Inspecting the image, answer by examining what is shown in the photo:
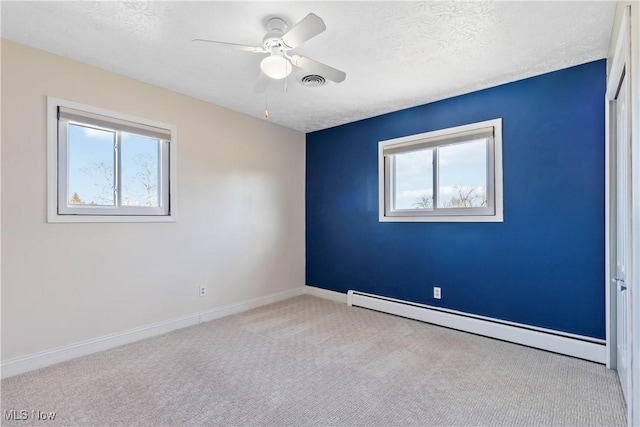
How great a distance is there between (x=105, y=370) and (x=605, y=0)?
4.07 metres

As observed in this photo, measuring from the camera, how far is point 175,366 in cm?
237

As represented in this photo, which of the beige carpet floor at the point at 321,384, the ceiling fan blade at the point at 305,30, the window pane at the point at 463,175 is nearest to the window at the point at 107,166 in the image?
the beige carpet floor at the point at 321,384

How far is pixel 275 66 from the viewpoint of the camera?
76.6 inches

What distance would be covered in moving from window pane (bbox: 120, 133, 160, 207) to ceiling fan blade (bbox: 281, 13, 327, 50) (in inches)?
75.6

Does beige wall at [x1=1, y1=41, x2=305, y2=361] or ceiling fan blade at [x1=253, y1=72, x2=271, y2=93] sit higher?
ceiling fan blade at [x1=253, y1=72, x2=271, y2=93]

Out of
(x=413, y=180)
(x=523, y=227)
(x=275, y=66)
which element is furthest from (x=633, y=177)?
(x=413, y=180)

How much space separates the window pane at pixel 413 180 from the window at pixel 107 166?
8.34 feet

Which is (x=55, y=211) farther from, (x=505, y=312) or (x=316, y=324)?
(x=505, y=312)

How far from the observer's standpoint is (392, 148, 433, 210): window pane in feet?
11.7

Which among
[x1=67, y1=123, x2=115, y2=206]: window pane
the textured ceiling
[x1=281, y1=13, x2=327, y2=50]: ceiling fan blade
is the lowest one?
[x1=67, y1=123, x2=115, y2=206]: window pane

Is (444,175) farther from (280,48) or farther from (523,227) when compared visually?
(280,48)

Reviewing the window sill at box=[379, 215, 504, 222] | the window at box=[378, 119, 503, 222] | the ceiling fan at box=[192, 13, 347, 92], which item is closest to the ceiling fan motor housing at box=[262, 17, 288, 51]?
the ceiling fan at box=[192, 13, 347, 92]

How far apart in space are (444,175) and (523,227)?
95 cm

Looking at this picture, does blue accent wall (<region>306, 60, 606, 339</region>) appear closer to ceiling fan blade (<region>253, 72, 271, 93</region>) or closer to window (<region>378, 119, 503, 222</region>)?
window (<region>378, 119, 503, 222</region>)
